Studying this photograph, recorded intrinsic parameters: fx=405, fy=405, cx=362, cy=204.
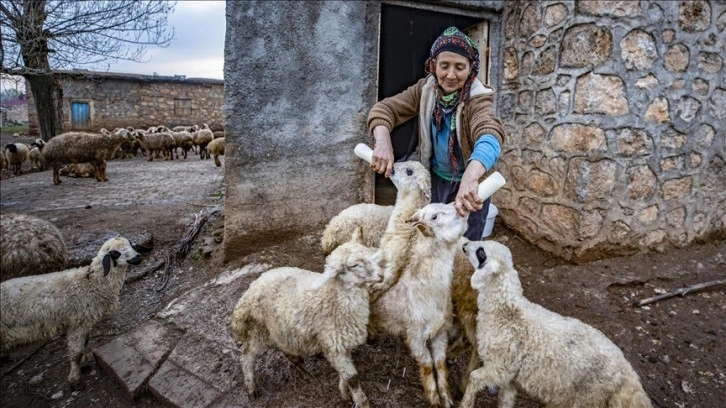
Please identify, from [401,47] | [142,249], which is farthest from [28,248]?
[401,47]

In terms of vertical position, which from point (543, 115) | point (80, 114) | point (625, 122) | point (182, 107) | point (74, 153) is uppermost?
point (182, 107)

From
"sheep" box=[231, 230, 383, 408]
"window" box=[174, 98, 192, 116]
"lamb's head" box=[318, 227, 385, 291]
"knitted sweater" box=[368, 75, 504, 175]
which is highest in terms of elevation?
"window" box=[174, 98, 192, 116]

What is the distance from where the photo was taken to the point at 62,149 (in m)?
10.4

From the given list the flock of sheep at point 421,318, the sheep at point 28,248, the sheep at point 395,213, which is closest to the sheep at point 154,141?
the sheep at point 28,248

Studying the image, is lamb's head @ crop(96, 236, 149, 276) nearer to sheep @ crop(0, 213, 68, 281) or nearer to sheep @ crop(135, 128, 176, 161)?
sheep @ crop(0, 213, 68, 281)

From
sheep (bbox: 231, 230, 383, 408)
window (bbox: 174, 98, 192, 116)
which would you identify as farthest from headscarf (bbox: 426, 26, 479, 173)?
window (bbox: 174, 98, 192, 116)

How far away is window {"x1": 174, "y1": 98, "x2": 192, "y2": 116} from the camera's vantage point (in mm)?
23516

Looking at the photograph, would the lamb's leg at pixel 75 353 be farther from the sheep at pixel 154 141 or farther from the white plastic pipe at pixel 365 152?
the sheep at pixel 154 141

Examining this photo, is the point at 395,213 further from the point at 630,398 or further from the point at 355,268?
the point at 630,398

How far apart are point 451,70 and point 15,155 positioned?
15119 millimetres

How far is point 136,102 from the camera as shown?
2234 centimetres

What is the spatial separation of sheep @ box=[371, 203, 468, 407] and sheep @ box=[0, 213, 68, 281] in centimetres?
310

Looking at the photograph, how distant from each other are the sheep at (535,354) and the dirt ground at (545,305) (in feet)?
1.42

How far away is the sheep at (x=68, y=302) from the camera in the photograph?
2.78m
